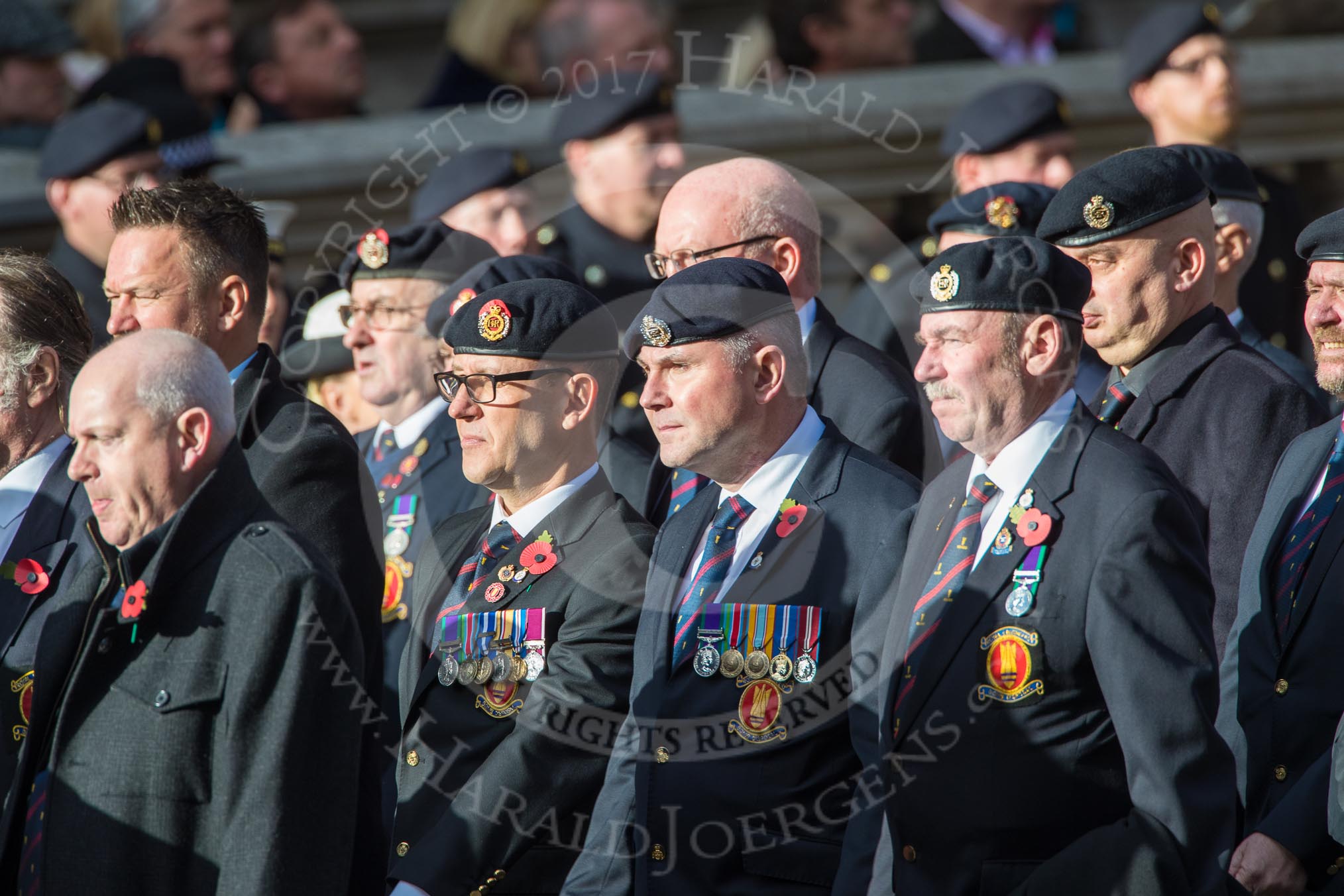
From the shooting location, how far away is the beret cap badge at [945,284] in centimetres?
400

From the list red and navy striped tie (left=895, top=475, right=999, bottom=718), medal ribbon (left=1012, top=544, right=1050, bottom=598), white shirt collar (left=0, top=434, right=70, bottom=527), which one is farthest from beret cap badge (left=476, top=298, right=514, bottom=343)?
medal ribbon (left=1012, top=544, right=1050, bottom=598)

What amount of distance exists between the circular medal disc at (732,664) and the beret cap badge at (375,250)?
249cm

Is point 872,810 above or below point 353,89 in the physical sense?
below

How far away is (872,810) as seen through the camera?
13.0ft

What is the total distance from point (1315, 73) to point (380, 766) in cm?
544

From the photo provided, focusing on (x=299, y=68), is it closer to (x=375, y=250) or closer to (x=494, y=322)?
(x=375, y=250)

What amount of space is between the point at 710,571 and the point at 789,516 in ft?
0.70

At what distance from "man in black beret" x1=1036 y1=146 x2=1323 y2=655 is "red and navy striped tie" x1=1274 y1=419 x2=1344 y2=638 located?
259 mm

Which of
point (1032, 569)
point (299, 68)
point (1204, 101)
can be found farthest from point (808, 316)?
point (299, 68)

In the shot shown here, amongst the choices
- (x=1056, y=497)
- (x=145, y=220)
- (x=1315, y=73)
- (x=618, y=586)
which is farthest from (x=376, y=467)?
(x=1315, y=73)

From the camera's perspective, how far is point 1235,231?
5.52 m

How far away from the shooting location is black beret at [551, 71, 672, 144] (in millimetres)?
7133

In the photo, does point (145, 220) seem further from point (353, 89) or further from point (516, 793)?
point (353, 89)

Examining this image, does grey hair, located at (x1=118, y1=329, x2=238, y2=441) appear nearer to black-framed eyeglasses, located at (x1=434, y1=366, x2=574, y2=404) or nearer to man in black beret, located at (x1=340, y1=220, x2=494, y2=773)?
black-framed eyeglasses, located at (x1=434, y1=366, x2=574, y2=404)
